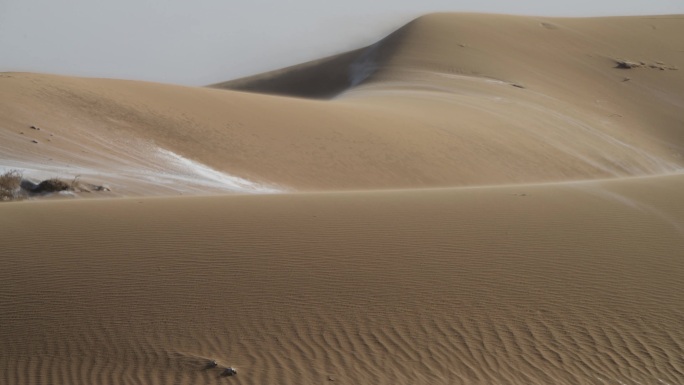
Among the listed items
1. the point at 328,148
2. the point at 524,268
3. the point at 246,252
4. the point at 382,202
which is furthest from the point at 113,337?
the point at 328,148

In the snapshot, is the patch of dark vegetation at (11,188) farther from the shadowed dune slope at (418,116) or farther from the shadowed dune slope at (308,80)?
the shadowed dune slope at (308,80)

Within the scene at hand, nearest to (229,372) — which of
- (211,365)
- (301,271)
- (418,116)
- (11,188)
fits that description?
(211,365)

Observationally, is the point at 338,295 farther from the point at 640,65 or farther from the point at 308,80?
the point at 308,80

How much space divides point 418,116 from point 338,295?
21329 millimetres

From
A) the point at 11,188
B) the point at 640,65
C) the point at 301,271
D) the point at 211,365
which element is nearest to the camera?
the point at 211,365

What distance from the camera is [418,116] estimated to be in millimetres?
29422

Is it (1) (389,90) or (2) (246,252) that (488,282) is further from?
(1) (389,90)

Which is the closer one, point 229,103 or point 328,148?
point 328,148

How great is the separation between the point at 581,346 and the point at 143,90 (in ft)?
68.3

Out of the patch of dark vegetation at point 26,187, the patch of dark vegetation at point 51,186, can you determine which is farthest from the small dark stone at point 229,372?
the patch of dark vegetation at point 51,186

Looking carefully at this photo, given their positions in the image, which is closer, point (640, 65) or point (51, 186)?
point (51, 186)

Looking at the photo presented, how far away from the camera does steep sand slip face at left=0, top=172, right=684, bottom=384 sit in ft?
23.6

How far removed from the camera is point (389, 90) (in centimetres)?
3625

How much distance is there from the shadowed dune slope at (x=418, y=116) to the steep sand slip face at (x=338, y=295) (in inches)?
234
